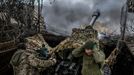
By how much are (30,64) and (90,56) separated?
1900mm

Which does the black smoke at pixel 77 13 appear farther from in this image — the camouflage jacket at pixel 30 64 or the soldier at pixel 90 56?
the soldier at pixel 90 56

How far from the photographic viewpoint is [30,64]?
10234 millimetres

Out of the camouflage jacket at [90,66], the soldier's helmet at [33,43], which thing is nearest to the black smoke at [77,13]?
the soldier's helmet at [33,43]

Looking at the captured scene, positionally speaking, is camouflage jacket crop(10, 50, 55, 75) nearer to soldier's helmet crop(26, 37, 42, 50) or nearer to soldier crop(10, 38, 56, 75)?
soldier crop(10, 38, 56, 75)

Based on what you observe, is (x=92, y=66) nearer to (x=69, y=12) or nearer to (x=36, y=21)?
(x=36, y=21)

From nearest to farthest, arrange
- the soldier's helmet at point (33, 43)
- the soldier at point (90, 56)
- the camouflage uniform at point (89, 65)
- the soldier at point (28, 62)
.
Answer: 1. the soldier at point (90, 56)
2. the camouflage uniform at point (89, 65)
3. the soldier at point (28, 62)
4. the soldier's helmet at point (33, 43)

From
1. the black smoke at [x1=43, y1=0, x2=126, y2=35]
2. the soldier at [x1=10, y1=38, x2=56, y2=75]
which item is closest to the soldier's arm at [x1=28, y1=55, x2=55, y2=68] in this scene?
the soldier at [x1=10, y1=38, x2=56, y2=75]

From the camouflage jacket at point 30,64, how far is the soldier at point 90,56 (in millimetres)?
1479

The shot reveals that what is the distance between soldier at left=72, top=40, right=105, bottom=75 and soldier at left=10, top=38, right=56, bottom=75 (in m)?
1.49

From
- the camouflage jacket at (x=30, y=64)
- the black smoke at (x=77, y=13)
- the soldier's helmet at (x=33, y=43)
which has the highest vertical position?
the black smoke at (x=77, y=13)

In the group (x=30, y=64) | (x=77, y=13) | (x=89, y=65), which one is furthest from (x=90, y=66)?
(x=77, y=13)

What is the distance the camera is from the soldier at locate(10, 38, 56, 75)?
10135 mm

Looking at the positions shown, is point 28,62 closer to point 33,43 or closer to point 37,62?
point 37,62

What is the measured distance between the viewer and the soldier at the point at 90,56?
28.7 feet
